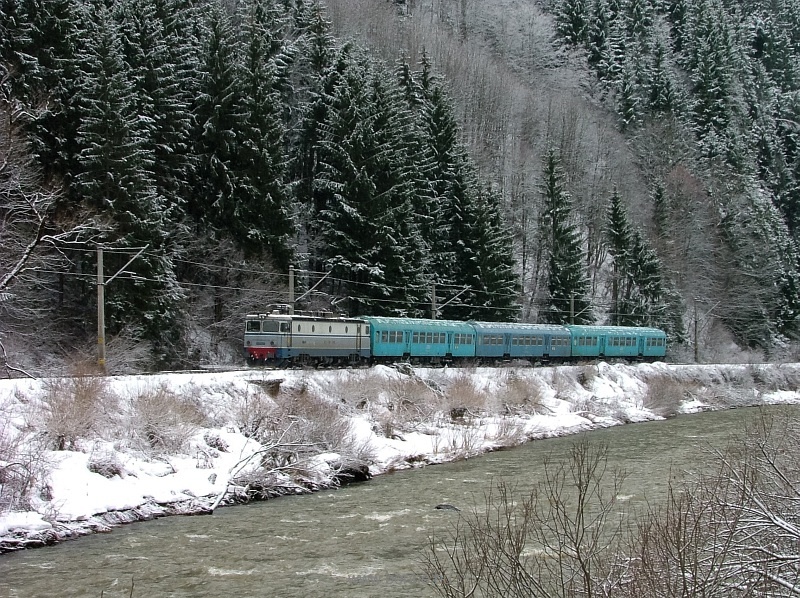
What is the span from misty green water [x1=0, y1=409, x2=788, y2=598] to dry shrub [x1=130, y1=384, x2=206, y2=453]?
3.40 meters

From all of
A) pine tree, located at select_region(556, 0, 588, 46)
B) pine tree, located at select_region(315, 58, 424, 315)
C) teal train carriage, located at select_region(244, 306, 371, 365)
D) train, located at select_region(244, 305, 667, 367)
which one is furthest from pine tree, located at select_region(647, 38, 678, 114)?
teal train carriage, located at select_region(244, 306, 371, 365)

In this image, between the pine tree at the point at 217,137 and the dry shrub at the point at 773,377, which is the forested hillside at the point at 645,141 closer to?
the dry shrub at the point at 773,377

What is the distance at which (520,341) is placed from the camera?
1834 inches

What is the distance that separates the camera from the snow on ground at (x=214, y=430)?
1702 centimetres

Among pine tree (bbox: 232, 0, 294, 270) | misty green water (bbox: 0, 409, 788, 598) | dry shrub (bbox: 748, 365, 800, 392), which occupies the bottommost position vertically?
dry shrub (bbox: 748, 365, 800, 392)

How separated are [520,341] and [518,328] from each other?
2.59ft

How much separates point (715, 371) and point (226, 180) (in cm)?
3443

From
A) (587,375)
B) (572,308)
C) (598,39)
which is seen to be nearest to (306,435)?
(587,375)

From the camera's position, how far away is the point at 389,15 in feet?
320

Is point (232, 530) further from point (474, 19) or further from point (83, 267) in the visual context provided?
point (474, 19)

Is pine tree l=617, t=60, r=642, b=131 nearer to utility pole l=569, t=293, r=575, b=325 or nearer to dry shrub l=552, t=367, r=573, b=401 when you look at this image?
utility pole l=569, t=293, r=575, b=325

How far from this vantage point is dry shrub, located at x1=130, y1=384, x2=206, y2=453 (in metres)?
20.9

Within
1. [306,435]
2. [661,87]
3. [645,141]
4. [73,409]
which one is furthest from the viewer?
[661,87]

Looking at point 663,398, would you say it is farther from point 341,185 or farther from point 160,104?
point 160,104
